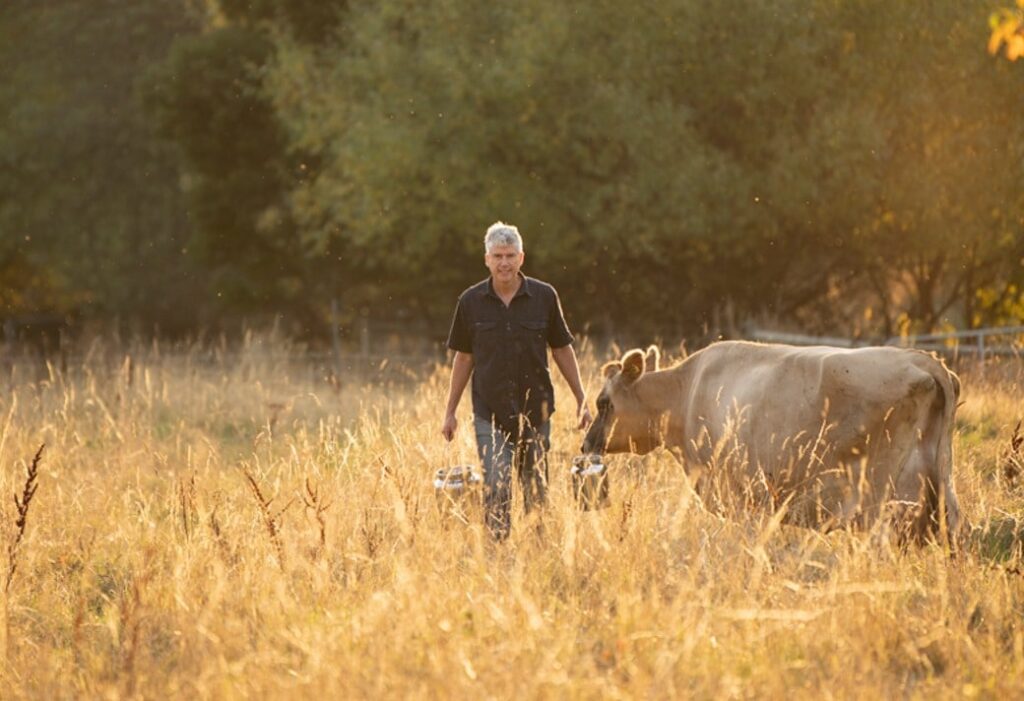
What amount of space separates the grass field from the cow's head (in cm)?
47

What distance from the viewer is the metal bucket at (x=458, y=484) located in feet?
24.0

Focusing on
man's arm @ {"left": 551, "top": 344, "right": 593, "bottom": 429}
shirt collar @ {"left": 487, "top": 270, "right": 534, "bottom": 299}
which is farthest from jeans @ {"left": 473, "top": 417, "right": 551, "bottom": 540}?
shirt collar @ {"left": 487, "top": 270, "right": 534, "bottom": 299}

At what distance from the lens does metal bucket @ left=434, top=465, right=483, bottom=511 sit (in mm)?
7301

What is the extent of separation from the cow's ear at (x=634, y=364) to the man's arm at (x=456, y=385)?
1.24 m

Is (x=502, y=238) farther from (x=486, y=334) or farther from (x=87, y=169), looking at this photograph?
(x=87, y=169)

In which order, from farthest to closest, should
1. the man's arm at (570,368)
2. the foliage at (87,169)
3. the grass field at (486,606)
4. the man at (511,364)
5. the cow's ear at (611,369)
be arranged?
the foliage at (87,169) < the cow's ear at (611,369) < the man's arm at (570,368) < the man at (511,364) < the grass field at (486,606)

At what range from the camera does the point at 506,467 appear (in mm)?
7570

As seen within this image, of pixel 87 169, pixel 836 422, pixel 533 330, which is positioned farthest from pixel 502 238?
pixel 87 169

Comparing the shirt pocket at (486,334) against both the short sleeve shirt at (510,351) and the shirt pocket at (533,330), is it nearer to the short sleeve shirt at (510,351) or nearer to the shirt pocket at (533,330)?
the short sleeve shirt at (510,351)

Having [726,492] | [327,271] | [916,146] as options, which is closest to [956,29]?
[916,146]

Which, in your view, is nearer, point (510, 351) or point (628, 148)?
point (510, 351)

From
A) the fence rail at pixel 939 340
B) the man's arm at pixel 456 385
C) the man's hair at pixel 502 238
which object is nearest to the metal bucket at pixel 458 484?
the man's arm at pixel 456 385

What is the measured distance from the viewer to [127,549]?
784cm

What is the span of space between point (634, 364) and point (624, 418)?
1.21ft
